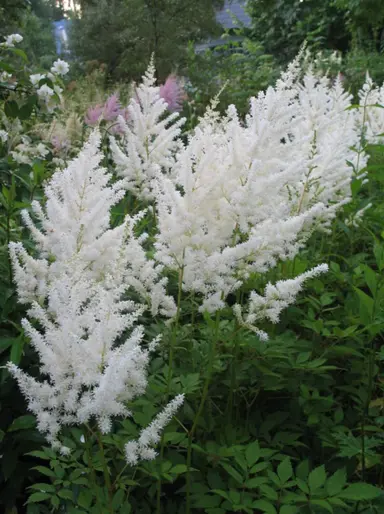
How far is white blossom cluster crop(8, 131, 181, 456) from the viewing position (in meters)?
1.37

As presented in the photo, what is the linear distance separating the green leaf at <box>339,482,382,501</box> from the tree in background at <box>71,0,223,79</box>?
18800 millimetres

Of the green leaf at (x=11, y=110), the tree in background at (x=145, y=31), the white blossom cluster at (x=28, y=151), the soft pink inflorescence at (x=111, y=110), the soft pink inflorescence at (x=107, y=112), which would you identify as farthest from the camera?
the tree in background at (x=145, y=31)

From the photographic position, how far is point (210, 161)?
74.3 inches

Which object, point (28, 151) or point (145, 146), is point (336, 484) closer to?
point (145, 146)

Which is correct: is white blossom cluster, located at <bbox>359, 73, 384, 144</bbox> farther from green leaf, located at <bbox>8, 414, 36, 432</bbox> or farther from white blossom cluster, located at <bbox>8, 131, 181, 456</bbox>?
green leaf, located at <bbox>8, 414, 36, 432</bbox>

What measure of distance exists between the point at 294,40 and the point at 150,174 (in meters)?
20.3

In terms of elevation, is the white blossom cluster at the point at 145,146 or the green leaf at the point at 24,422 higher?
A: the white blossom cluster at the point at 145,146

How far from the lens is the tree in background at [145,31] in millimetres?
20688

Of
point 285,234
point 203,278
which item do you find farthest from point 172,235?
point 285,234

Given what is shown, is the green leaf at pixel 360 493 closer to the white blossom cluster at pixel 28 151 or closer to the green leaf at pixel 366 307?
the green leaf at pixel 366 307

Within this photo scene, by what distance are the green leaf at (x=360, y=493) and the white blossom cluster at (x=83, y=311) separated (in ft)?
2.11

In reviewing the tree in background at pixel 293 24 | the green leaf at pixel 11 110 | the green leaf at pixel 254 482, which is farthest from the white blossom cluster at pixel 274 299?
the tree in background at pixel 293 24

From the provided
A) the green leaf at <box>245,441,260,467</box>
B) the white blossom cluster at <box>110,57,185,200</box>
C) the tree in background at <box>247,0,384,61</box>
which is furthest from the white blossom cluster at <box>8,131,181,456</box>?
the tree in background at <box>247,0,384,61</box>

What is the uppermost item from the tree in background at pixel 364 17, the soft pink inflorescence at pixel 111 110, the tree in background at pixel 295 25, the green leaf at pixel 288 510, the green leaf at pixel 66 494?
the tree in background at pixel 295 25
